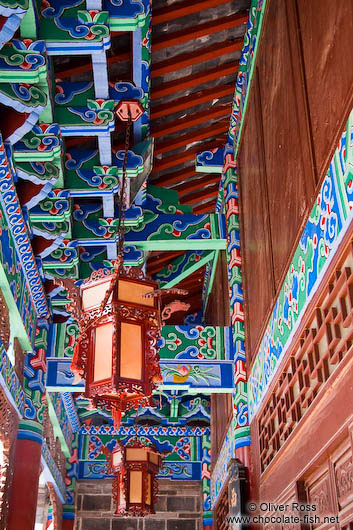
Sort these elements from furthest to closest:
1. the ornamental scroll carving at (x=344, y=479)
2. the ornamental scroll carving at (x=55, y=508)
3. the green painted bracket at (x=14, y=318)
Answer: the ornamental scroll carving at (x=55, y=508) < the green painted bracket at (x=14, y=318) < the ornamental scroll carving at (x=344, y=479)

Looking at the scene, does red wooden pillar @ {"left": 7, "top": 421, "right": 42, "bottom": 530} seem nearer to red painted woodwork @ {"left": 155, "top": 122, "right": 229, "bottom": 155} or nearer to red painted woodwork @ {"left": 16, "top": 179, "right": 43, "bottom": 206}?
red painted woodwork @ {"left": 16, "top": 179, "right": 43, "bottom": 206}

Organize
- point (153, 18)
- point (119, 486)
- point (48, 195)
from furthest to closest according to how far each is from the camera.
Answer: point (119, 486)
point (48, 195)
point (153, 18)

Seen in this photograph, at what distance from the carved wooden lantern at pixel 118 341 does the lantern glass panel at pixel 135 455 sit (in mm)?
3720

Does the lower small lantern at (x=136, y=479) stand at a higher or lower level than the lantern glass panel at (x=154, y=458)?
lower

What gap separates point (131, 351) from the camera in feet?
12.4

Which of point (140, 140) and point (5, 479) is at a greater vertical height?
point (140, 140)

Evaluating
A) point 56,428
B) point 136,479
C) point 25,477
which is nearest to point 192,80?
point 25,477

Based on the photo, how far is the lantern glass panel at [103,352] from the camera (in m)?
3.71

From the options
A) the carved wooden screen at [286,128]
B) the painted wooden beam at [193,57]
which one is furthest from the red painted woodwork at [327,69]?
the painted wooden beam at [193,57]

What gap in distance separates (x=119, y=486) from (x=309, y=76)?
5456 millimetres

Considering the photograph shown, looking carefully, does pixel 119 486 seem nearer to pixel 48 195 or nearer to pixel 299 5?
pixel 48 195

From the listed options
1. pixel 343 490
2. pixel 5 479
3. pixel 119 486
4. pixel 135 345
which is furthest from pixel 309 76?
pixel 119 486

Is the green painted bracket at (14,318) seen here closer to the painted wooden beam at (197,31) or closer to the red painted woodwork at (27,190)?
the red painted woodwork at (27,190)

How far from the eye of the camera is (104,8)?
161 inches
